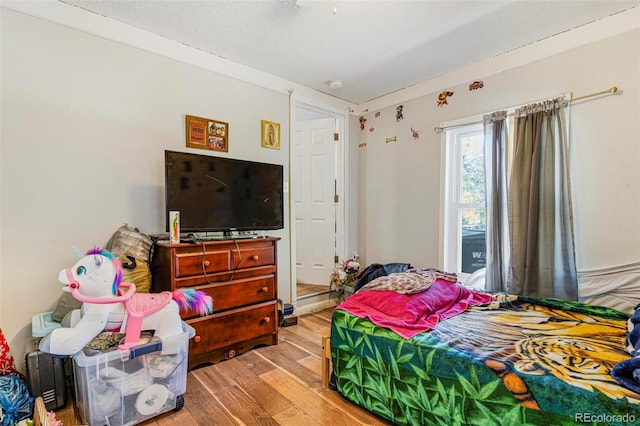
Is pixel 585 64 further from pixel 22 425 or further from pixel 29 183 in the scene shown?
pixel 22 425

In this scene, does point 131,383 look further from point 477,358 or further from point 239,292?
point 477,358

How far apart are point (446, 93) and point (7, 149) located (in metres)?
3.45

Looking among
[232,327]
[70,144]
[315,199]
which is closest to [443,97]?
[315,199]

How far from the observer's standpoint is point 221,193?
236 cm

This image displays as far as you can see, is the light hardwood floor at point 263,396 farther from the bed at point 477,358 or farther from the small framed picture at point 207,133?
the small framed picture at point 207,133

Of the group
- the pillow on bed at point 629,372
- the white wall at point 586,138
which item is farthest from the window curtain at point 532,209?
the pillow on bed at point 629,372

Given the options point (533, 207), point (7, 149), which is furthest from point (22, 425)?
point (533, 207)

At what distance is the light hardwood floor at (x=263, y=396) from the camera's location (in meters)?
1.62

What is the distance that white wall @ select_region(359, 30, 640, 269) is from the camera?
2012mm

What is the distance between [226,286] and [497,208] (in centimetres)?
231

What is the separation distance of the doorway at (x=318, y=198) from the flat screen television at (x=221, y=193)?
1.06 metres

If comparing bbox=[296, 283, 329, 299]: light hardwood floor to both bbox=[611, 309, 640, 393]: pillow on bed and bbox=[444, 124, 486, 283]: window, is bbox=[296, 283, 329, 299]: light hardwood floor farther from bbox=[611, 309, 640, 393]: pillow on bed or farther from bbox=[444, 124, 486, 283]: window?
bbox=[611, 309, 640, 393]: pillow on bed

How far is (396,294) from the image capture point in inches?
73.0

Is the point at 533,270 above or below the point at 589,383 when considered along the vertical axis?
above
